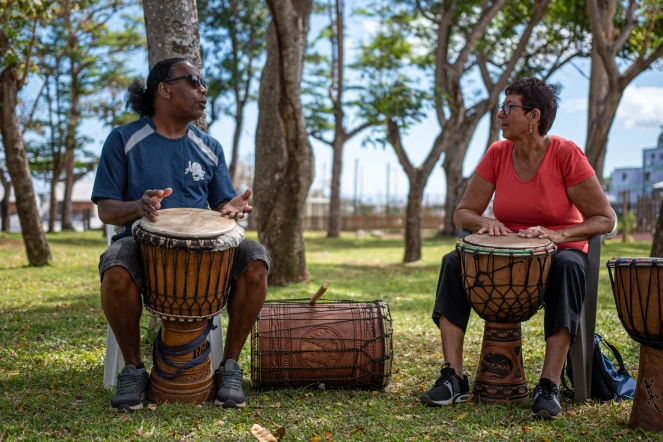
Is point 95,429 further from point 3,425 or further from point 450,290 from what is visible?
point 450,290

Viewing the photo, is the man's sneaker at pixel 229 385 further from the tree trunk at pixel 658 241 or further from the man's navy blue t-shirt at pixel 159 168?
the tree trunk at pixel 658 241

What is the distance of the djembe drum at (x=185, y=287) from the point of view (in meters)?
3.27

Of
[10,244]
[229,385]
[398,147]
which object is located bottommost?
[10,244]

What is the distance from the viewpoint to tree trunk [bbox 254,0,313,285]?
790 centimetres

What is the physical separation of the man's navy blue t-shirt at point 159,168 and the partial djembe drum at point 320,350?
2.91ft

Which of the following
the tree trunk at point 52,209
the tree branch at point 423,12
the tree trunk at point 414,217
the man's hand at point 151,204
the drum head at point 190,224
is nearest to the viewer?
the drum head at point 190,224

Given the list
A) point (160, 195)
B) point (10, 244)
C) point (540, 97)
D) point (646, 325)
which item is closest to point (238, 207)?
point (160, 195)

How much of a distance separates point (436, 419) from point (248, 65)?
22974 millimetres

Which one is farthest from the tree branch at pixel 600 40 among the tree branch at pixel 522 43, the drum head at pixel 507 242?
the drum head at pixel 507 242

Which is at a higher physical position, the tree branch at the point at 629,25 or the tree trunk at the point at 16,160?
the tree branch at the point at 629,25

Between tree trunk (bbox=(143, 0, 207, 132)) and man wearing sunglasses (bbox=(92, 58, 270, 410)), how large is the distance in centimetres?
83

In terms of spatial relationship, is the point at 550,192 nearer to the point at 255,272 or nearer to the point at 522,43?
the point at 255,272

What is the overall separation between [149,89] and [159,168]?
57 centimetres

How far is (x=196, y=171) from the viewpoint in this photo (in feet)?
12.8
